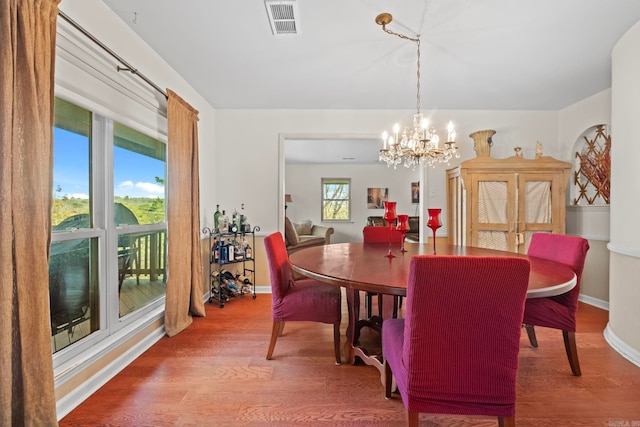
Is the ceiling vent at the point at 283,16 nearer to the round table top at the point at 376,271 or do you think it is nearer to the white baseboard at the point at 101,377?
the round table top at the point at 376,271

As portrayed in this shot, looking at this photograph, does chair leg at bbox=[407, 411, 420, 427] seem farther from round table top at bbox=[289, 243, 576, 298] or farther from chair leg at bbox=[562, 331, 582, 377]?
chair leg at bbox=[562, 331, 582, 377]

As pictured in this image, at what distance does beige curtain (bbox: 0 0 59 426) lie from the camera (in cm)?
108

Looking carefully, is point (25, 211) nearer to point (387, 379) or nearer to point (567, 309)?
point (387, 379)

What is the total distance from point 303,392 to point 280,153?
266cm

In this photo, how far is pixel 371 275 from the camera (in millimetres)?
1401

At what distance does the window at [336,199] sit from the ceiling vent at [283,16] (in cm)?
532

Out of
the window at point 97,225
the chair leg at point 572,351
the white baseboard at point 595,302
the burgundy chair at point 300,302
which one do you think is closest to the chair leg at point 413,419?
the burgundy chair at point 300,302

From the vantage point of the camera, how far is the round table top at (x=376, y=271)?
3.95 ft

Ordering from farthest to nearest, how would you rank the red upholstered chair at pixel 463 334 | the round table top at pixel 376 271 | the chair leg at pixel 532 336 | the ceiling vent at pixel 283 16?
the chair leg at pixel 532 336 → the ceiling vent at pixel 283 16 → the round table top at pixel 376 271 → the red upholstered chair at pixel 463 334

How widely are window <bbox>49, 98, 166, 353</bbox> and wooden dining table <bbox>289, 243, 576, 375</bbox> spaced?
1238 millimetres

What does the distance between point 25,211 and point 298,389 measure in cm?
156

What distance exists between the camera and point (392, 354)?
1306 millimetres

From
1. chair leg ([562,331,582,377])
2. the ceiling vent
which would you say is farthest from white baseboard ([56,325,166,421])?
chair leg ([562,331,582,377])

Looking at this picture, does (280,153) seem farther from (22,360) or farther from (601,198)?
(601,198)
